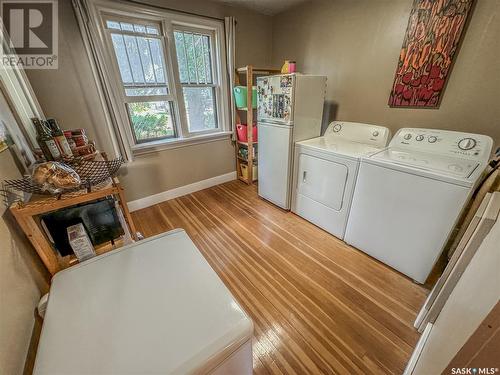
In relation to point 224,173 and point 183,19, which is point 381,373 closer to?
point 224,173

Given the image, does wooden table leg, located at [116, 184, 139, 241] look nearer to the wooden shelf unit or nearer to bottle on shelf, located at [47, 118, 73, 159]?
bottle on shelf, located at [47, 118, 73, 159]

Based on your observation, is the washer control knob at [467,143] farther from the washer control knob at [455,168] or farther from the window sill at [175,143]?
the window sill at [175,143]

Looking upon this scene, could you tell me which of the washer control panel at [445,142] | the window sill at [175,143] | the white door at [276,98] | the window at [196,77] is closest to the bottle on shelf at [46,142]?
the window sill at [175,143]

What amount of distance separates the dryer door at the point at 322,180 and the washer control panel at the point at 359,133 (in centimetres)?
49

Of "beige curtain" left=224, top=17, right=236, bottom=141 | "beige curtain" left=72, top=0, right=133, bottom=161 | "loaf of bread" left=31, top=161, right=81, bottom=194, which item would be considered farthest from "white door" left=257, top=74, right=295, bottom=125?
"loaf of bread" left=31, top=161, right=81, bottom=194

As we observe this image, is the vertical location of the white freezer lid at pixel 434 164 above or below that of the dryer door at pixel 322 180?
above

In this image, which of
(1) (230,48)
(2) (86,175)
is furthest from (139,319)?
(1) (230,48)

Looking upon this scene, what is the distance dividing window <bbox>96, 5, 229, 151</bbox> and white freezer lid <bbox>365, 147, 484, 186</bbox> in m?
2.20

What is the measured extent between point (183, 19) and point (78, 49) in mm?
1140

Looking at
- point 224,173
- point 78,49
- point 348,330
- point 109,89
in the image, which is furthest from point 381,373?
point 78,49

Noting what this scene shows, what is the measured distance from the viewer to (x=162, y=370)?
21.9 inches

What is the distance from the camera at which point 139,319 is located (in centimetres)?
68

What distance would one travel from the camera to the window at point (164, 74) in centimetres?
205

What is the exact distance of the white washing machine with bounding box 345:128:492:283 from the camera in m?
1.29
